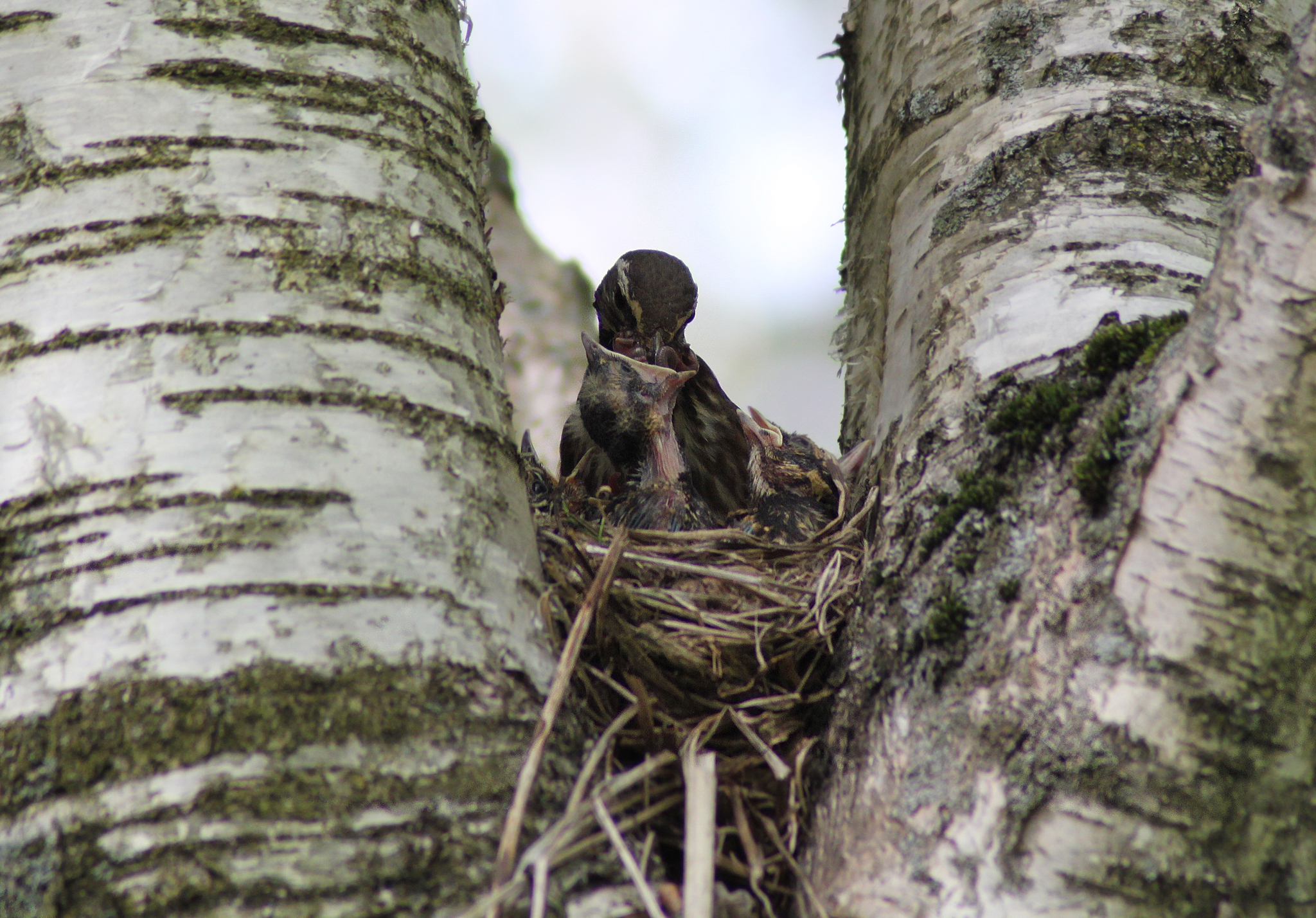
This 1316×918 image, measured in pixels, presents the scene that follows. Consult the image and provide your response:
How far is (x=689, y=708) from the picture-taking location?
1853mm

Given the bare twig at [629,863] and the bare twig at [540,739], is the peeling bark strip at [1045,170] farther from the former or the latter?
the bare twig at [629,863]

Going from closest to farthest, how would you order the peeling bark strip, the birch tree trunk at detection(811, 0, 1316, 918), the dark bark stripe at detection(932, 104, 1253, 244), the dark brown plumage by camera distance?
the birch tree trunk at detection(811, 0, 1316, 918) < the peeling bark strip < the dark bark stripe at detection(932, 104, 1253, 244) < the dark brown plumage

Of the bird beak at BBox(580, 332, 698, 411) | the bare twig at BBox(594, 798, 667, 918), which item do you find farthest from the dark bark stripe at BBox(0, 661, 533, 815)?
the bird beak at BBox(580, 332, 698, 411)

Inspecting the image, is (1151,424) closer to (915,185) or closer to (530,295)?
(915,185)

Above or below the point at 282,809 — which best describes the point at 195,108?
above

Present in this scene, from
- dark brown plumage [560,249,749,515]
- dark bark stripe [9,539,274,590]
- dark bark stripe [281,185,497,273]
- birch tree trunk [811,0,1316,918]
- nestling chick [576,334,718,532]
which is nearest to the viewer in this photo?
birch tree trunk [811,0,1316,918]

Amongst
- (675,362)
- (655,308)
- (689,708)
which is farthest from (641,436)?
(689,708)

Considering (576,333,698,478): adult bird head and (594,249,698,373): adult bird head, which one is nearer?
(576,333,698,478): adult bird head

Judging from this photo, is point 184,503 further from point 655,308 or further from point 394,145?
point 655,308

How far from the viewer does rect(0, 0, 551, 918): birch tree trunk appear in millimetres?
1084

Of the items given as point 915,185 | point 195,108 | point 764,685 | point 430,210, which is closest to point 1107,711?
point 764,685

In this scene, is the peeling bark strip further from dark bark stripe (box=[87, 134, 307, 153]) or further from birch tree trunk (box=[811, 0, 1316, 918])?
dark bark stripe (box=[87, 134, 307, 153])

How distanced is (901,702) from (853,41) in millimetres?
2250

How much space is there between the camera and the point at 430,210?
5.06 ft
